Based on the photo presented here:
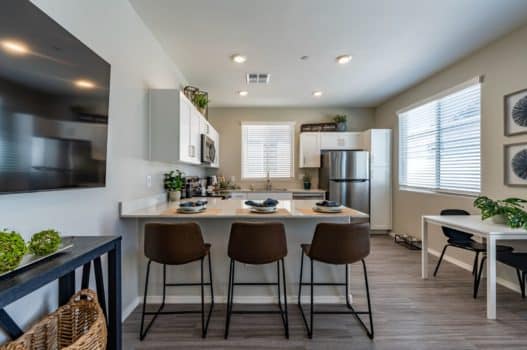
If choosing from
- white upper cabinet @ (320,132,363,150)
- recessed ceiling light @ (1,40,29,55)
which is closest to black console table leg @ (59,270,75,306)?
recessed ceiling light @ (1,40,29,55)

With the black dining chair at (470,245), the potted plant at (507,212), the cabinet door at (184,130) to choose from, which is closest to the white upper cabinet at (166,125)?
the cabinet door at (184,130)

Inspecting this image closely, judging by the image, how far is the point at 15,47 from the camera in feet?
3.59

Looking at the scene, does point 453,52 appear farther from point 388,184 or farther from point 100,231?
point 100,231

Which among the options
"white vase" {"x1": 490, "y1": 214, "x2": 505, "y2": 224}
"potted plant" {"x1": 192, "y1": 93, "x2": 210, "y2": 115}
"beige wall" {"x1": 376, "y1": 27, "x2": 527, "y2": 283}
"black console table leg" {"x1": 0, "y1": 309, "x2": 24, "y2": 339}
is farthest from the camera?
"potted plant" {"x1": 192, "y1": 93, "x2": 210, "y2": 115}

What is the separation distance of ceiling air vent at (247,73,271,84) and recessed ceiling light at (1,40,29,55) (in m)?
3.02

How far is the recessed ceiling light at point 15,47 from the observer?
1.06m

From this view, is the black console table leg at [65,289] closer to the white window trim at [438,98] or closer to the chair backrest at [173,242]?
the chair backrest at [173,242]

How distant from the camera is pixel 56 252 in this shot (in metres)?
1.15

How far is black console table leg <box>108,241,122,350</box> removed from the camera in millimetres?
1480

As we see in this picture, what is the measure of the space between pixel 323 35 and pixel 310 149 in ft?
9.78

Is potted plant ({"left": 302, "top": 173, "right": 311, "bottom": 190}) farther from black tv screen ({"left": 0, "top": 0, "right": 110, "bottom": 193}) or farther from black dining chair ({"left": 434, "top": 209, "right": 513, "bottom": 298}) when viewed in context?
black tv screen ({"left": 0, "top": 0, "right": 110, "bottom": 193})

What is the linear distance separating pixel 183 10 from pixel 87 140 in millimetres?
1515

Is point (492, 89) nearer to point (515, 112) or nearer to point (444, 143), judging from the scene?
point (515, 112)

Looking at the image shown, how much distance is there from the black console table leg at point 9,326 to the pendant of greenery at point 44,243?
1.22 ft
